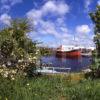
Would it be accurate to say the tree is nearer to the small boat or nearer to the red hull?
the small boat

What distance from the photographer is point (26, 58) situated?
19031 mm

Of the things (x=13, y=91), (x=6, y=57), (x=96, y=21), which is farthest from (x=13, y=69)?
(x=96, y=21)

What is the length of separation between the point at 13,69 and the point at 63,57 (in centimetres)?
6029

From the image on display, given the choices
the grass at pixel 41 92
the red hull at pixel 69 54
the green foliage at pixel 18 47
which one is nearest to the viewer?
the grass at pixel 41 92

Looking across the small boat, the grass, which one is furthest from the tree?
the small boat

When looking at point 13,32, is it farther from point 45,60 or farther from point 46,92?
point 46,92

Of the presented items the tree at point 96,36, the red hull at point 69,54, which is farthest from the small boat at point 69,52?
the tree at point 96,36

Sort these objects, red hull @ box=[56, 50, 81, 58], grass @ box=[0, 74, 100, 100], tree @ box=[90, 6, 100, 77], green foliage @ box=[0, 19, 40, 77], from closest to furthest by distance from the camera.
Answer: grass @ box=[0, 74, 100, 100] → green foliage @ box=[0, 19, 40, 77] → tree @ box=[90, 6, 100, 77] → red hull @ box=[56, 50, 81, 58]

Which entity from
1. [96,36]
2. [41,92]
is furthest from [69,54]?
[41,92]

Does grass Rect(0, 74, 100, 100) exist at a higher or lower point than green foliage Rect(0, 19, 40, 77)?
lower

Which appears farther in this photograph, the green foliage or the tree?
the tree

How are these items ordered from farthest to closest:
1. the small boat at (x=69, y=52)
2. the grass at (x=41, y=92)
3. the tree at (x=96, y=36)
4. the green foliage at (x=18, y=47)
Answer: the small boat at (x=69, y=52)
the tree at (x=96, y=36)
the green foliage at (x=18, y=47)
the grass at (x=41, y=92)

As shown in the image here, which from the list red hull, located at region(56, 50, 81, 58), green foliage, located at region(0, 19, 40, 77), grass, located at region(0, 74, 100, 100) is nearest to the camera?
grass, located at region(0, 74, 100, 100)

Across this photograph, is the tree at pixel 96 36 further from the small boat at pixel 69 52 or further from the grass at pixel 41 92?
the small boat at pixel 69 52
